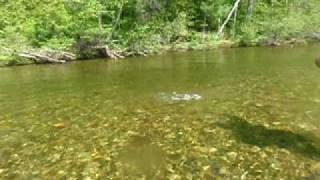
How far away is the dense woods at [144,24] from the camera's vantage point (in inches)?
1298

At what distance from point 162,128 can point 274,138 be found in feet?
8.96

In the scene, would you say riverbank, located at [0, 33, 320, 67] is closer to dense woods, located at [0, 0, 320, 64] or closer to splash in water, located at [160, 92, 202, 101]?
dense woods, located at [0, 0, 320, 64]

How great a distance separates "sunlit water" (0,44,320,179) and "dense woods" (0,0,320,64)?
47.7 feet

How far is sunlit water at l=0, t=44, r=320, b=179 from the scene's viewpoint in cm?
756

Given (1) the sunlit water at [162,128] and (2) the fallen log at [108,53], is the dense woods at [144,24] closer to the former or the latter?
(2) the fallen log at [108,53]

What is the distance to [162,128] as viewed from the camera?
1026cm

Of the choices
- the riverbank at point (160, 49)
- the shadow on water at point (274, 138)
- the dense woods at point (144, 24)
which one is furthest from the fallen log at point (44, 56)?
the shadow on water at point (274, 138)

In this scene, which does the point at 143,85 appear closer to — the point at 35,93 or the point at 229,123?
the point at 35,93

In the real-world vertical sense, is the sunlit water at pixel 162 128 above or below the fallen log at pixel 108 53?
above

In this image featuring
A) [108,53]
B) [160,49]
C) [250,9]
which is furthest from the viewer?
[250,9]

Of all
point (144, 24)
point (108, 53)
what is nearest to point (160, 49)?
point (108, 53)

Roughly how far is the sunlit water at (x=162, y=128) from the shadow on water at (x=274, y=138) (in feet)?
0.07

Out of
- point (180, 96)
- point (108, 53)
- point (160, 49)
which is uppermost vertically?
point (180, 96)

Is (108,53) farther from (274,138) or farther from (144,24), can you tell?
(274,138)
